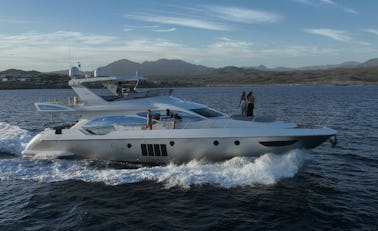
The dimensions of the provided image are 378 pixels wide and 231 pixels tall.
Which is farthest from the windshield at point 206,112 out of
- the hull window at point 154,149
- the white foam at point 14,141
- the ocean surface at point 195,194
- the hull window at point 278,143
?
the white foam at point 14,141

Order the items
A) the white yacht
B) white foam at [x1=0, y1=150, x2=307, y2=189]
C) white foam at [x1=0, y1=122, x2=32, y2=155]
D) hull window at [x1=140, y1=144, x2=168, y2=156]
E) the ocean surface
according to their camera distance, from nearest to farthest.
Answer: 1. the ocean surface
2. white foam at [x1=0, y1=150, x2=307, y2=189]
3. the white yacht
4. hull window at [x1=140, y1=144, x2=168, y2=156]
5. white foam at [x1=0, y1=122, x2=32, y2=155]

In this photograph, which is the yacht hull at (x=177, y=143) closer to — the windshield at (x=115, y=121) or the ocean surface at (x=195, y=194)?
the ocean surface at (x=195, y=194)

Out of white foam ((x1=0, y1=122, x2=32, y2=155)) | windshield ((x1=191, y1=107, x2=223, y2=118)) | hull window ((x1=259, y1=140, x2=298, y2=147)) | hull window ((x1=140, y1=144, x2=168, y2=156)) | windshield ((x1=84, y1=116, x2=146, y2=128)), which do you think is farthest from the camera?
white foam ((x1=0, y1=122, x2=32, y2=155))

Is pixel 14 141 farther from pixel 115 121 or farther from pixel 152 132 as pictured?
pixel 152 132

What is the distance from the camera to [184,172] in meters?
16.2

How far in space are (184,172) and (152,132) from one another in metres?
2.55

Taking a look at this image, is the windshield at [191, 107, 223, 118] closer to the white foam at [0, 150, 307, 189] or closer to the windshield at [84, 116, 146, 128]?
Result: the white foam at [0, 150, 307, 189]

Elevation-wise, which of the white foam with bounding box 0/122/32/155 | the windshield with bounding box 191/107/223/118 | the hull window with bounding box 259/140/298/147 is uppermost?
the windshield with bounding box 191/107/223/118

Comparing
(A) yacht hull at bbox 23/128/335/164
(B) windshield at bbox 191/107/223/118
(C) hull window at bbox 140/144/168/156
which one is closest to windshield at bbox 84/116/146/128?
(A) yacht hull at bbox 23/128/335/164

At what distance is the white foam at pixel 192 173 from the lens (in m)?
15.3

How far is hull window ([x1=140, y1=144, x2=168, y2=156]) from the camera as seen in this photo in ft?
57.4

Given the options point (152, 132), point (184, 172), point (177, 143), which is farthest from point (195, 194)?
point (152, 132)

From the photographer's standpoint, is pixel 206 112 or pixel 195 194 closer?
pixel 195 194

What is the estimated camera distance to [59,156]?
754 inches
